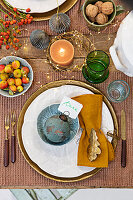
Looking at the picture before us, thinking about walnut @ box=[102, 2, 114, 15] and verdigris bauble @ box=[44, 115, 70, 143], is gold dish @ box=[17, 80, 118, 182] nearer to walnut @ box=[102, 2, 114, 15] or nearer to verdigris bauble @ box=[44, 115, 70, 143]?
verdigris bauble @ box=[44, 115, 70, 143]

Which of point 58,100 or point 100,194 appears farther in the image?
point 100,194

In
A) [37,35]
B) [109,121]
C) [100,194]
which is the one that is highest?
[37,35]

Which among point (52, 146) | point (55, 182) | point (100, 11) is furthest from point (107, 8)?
point (55, 182)

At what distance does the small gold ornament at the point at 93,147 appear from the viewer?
2.10 ft

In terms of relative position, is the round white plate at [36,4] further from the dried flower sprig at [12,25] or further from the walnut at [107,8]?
the walnut at [107,8]

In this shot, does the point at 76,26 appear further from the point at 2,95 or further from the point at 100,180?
the point at 100,180

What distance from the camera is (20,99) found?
706 millimetres

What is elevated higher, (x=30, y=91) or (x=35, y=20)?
(x=35, y=20)

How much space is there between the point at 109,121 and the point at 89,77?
0.16 m

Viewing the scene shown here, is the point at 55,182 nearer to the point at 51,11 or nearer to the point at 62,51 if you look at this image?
Result: the point at 62,51

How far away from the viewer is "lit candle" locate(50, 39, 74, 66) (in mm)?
675

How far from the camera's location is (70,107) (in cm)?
64

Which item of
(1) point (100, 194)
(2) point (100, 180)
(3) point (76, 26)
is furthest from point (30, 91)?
(1) point (100, 194)

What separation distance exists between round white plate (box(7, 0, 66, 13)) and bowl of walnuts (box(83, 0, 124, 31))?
0.11 m
